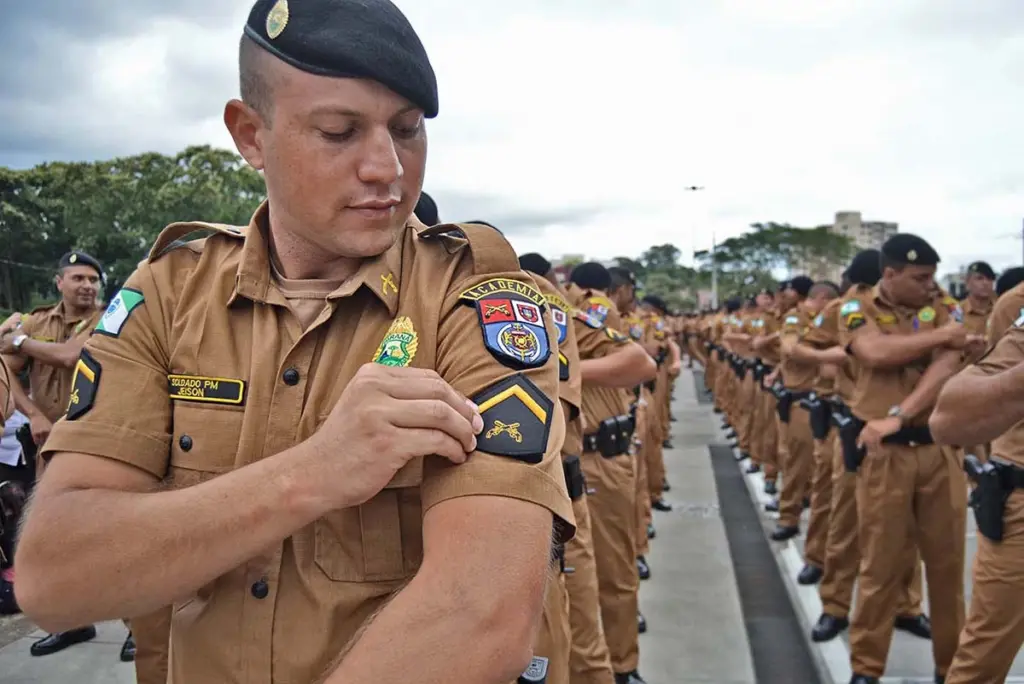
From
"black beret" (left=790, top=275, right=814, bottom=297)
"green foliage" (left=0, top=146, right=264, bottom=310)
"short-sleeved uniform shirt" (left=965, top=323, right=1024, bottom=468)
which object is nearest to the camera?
"short-sleeved uniform shirt" (left=965, top=323, right=1024, bottom=468)

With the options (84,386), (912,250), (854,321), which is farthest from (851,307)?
(84,386)

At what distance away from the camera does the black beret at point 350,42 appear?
1099 mm

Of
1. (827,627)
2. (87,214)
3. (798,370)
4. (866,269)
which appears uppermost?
(87,214)

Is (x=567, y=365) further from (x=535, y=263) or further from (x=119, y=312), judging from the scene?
(x=535, y=263)

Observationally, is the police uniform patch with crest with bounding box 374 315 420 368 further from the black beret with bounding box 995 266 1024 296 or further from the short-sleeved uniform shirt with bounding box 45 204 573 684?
the black beret with bounding box 995 266 1024 296

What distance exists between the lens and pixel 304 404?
3.88 feet

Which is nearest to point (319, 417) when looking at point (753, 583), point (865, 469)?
point (865, 469)

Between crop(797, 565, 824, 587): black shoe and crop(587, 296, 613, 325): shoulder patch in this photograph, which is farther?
crop(797, 565, 824, 587): black shoe

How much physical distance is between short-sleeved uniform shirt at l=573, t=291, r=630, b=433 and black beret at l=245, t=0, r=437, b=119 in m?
3.00

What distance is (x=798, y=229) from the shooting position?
54.6 m

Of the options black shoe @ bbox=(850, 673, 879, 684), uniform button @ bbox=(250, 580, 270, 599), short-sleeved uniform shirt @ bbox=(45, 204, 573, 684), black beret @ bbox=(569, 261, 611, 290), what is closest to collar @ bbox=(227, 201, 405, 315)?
short-sleeved uniform shirt @ bbox=(45, 204, 573, 684)

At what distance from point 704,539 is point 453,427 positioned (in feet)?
21.2

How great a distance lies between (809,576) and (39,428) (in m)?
5.40

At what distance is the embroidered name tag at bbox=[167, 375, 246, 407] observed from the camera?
47.1 inches
